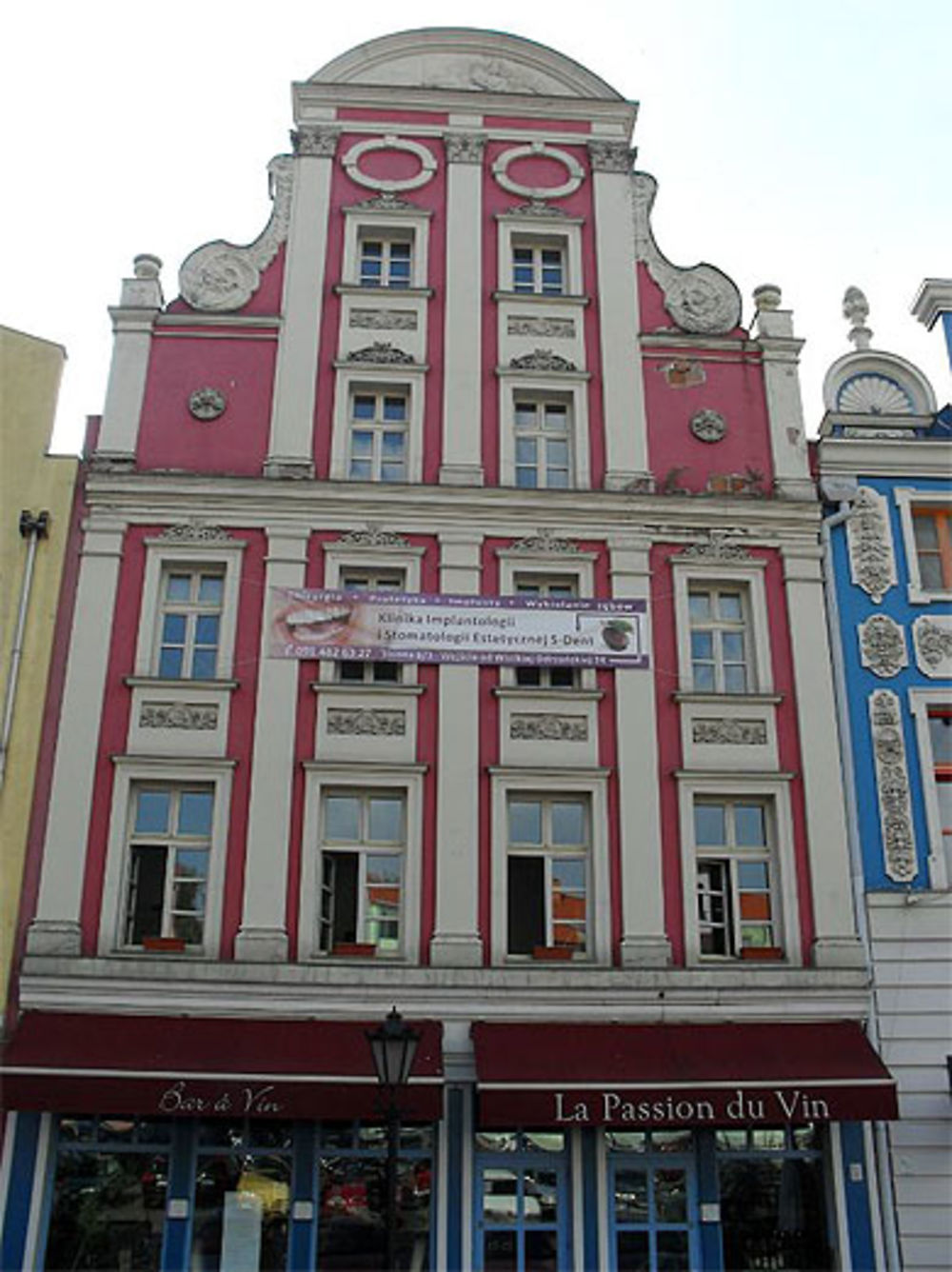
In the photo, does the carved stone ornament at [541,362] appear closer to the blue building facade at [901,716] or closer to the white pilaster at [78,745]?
the blue building facade at [901,716]

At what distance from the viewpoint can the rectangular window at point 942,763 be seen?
16.7m

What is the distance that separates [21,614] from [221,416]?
4.08 metres

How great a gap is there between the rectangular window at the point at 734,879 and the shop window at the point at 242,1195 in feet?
19.3

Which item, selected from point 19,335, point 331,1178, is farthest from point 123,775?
point 19,335

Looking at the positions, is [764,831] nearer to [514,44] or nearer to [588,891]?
[588,891]

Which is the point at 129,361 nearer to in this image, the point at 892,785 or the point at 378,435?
the point at 378,435

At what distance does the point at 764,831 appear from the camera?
651 inches

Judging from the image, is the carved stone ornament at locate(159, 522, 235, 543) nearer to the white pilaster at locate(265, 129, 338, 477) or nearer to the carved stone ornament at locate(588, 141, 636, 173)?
the white pilaster at locate(265, 129, 338, 477)

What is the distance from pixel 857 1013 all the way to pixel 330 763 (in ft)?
24.2

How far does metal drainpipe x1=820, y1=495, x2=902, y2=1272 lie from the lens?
48.0 ft

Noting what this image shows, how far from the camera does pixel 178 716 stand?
16.3m

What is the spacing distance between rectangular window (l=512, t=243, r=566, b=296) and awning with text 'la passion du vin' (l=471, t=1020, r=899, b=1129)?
36.9ft

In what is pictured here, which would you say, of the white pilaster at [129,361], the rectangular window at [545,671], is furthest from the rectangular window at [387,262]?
the rectangular window at [545,671]

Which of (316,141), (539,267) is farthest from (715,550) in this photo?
→ (316,141)
